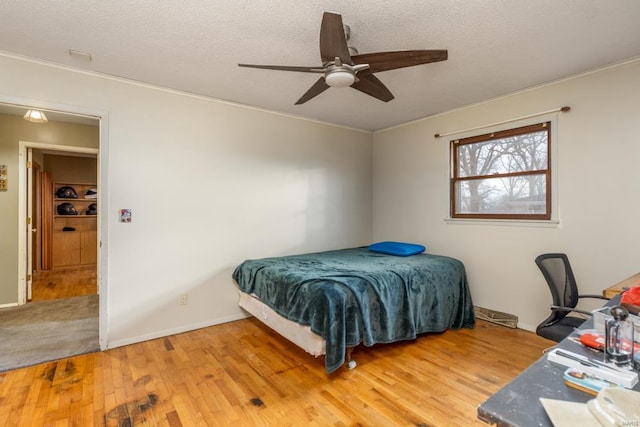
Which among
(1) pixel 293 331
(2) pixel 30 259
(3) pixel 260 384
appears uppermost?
(2) pixel 30 259

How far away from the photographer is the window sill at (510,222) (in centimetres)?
Answer: 311

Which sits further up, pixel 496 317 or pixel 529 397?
pixel 529 397

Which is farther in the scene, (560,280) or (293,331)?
(293,331)

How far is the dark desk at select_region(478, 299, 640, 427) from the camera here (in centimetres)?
74

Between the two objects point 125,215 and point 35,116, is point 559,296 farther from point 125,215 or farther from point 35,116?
point 35,116

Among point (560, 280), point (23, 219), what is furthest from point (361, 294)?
point (23, 219)

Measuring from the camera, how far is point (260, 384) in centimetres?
232

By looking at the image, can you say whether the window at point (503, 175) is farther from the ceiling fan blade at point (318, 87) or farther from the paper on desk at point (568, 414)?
the paper on desk at point (568, 414)

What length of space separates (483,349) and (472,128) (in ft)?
7.92

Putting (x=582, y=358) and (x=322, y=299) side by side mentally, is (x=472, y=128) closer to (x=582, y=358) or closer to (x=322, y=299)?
(x=322, y=299)

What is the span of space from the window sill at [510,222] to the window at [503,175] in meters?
0.05

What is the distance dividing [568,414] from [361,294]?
1.83 m

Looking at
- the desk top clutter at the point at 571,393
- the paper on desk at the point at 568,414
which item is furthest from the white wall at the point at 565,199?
the paper on desk at the point at 568,414

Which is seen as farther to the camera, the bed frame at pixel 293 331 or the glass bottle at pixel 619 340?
the bed frame at pixel 293 331
